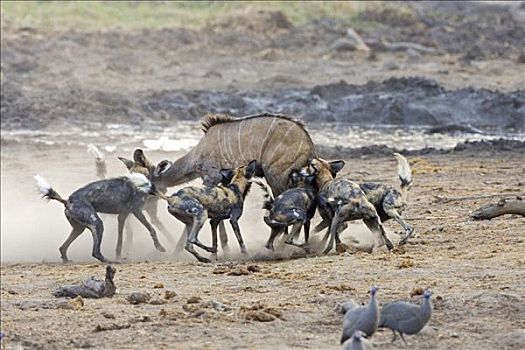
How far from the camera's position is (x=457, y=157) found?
2150 centimetres

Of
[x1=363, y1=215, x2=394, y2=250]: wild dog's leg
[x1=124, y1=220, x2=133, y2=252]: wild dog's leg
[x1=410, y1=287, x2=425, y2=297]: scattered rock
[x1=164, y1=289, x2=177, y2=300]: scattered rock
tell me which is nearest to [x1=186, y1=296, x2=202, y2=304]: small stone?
[x1=164, y1=289, x2=177, y2=300]: scattered rock

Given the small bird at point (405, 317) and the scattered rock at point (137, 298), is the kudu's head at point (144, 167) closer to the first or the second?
the scattered rock at point (137, 298)

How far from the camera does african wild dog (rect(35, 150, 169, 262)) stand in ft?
44.3

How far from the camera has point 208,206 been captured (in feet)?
43.9

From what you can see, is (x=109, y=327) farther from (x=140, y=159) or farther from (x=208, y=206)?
(x=140, y=159)

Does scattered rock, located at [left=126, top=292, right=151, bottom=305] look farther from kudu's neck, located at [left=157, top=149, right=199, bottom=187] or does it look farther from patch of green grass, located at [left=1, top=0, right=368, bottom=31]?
patch of green grass, located at [left=1, top=0, right=368, bottom=31]

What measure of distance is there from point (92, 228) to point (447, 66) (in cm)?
2008

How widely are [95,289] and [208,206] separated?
2643mm

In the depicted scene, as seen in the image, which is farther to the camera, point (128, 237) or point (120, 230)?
point (128, 237)

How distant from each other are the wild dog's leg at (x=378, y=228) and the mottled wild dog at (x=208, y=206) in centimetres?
129


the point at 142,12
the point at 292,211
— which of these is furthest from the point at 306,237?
the point at 142,12

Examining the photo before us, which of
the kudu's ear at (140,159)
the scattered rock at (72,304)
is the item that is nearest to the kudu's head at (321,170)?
the kudu's ear at (140,159)

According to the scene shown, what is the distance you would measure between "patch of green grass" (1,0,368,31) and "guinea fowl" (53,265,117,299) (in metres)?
25.8

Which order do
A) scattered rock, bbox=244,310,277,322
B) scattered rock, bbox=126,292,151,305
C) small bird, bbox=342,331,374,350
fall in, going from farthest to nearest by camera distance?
1. scattered rock, bbox=126,292,151,305
2. scattered rock, bbox=244,310,277,322
3. small bird, bbox=342,331,374,350
